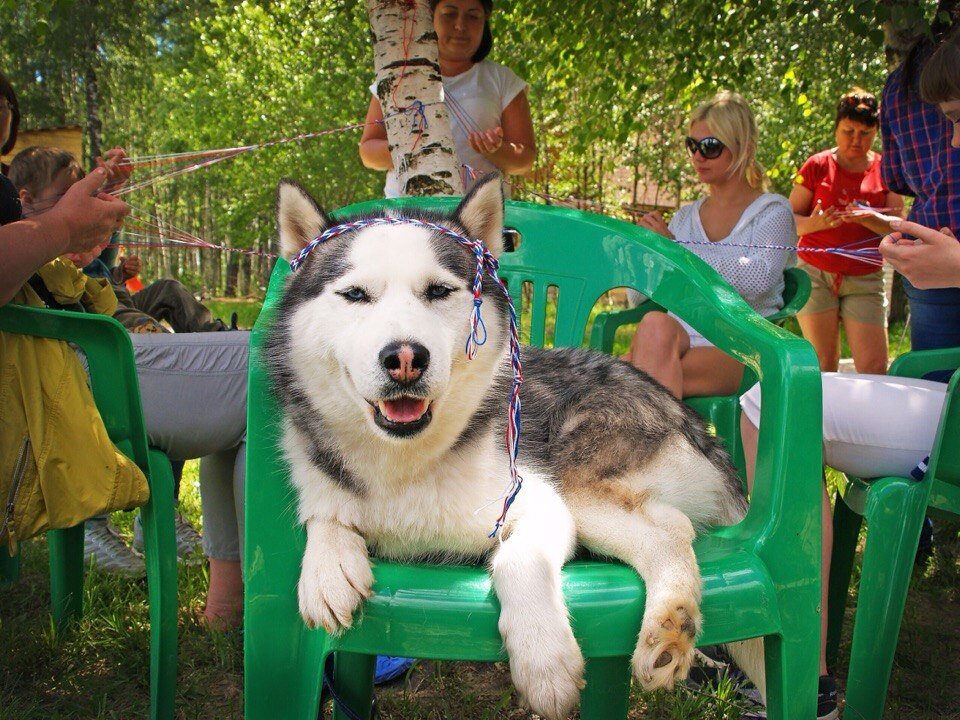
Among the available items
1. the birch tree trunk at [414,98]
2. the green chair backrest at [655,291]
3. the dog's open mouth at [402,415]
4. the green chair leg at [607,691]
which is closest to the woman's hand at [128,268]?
the birch tree trunk at [414,98]

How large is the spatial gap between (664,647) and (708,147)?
8.89ft

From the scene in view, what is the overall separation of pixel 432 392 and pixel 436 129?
163 cm

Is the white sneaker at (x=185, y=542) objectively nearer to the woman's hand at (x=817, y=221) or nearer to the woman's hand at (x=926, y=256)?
the woman's hand at (x=926, y=256)

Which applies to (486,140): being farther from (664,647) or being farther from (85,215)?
(664,647)

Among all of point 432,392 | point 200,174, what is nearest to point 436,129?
point 432,392

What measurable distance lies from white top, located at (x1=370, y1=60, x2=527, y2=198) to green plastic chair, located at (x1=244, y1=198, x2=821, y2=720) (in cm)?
185

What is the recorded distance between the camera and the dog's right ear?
6.03 ft

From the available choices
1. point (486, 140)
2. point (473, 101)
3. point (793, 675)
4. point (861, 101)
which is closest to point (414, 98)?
point (486, 140)

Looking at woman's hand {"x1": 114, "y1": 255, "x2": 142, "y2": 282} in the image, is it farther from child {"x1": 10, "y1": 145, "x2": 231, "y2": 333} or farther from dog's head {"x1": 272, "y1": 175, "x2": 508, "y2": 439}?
dog's head {"x1": 272, "y1": 175, "x2": 508, "y2": 439}

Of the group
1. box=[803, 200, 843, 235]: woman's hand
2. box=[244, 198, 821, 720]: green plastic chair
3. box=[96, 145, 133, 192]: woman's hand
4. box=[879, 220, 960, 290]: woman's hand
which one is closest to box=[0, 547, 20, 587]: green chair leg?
box=[96, 145, 133, 192]: woman's hand

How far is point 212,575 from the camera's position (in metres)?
2.74

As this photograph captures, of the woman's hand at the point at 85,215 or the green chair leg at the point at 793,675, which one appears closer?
the green chair leg at the point at 793,675

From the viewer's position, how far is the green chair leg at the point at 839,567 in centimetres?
239

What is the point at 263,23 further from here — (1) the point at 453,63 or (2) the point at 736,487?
(2) the point at 736,487
